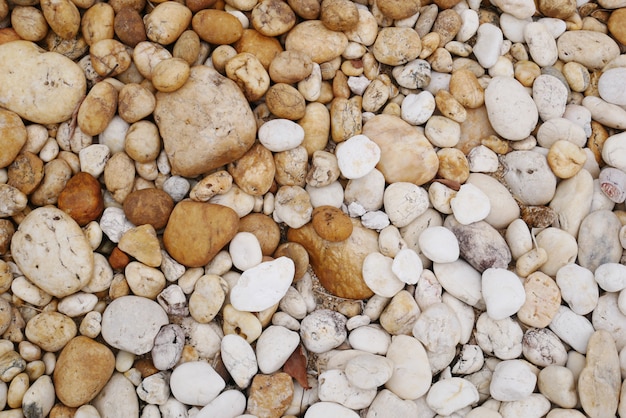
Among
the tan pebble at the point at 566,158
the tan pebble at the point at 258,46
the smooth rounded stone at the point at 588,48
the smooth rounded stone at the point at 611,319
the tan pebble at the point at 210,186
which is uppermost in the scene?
the smooth rounded stone at the point at 588,48

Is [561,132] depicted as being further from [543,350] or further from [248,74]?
[248,74]

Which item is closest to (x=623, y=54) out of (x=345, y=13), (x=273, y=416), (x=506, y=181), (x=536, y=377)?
(x=506, y=181)

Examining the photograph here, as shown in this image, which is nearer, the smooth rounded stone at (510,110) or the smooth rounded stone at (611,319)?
the smooth rounded stone at (611,319)

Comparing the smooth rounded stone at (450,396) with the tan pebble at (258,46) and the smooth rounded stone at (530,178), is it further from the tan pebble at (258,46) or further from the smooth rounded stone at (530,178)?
the tan pebble at (258,46)

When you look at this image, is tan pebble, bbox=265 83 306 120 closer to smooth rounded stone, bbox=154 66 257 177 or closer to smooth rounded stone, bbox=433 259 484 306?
smooth rounded stone, bbox=154 66 257 177

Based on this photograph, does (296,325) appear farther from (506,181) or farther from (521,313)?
(506,181)

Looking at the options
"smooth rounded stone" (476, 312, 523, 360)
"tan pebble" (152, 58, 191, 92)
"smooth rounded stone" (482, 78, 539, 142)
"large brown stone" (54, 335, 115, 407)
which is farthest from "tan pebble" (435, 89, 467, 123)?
"large brown stone" (54, 335, 115, 407)

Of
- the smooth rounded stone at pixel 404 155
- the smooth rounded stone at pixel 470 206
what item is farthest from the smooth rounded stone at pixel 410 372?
the smooth rounded stone at pixel 404 155
